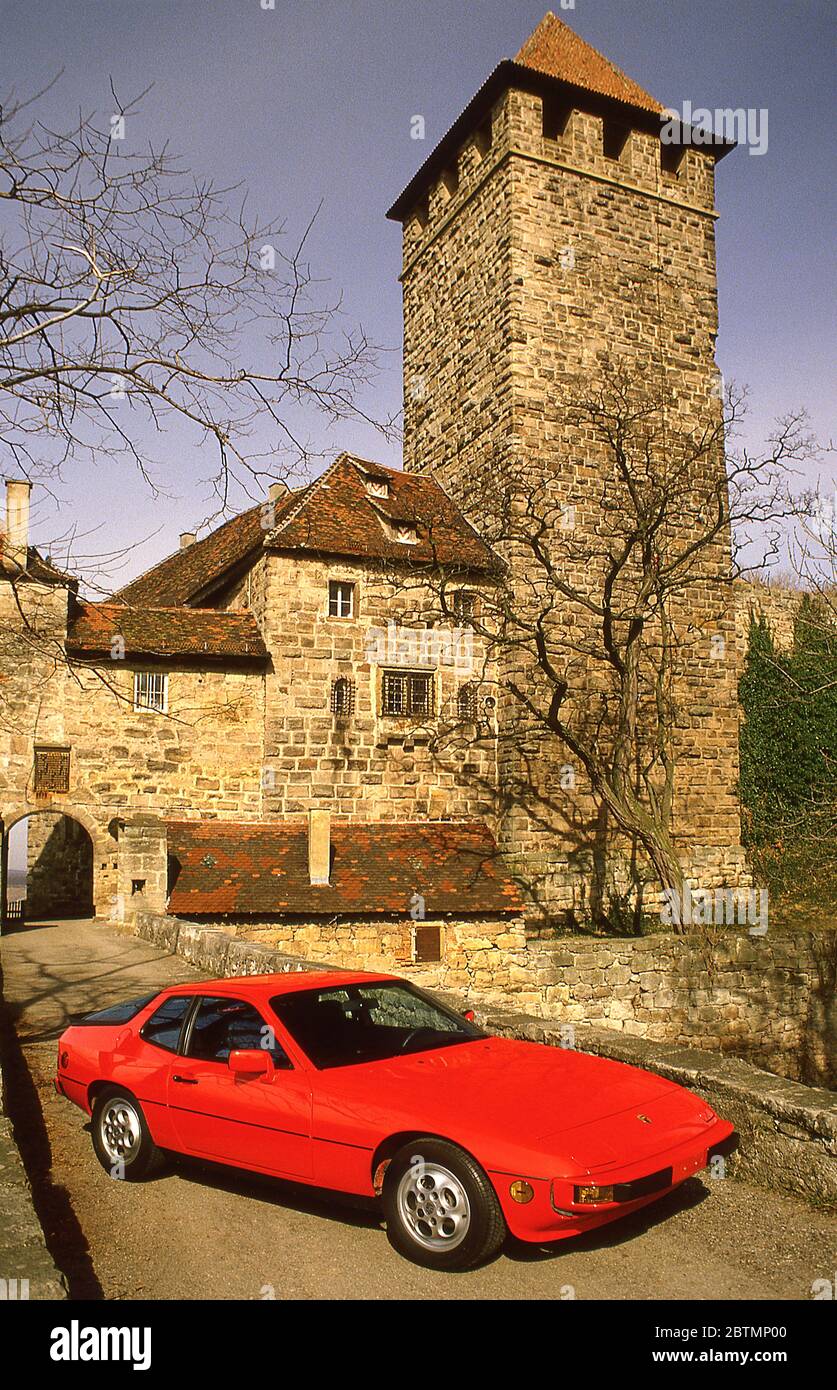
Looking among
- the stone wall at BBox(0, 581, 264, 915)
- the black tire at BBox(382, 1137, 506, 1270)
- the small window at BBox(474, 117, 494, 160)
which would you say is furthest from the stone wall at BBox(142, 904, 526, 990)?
the small window at BBox(474, 117, 494, 160)

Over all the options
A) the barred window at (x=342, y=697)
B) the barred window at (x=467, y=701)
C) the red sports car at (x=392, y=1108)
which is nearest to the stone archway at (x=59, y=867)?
the barred window at (x=342, y=697)

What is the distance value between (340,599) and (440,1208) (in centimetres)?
1723

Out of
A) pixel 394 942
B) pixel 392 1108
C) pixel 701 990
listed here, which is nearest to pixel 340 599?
pixel 394 942

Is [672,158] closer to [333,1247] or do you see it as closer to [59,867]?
[59,867]

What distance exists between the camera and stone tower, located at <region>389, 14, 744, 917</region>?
22.4 metres

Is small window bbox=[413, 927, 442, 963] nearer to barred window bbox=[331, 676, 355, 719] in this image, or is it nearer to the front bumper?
barred window bbox=[331, 676, 355, 719]

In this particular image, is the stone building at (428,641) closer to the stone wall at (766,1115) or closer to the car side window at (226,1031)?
the stone wall at (766,1115)

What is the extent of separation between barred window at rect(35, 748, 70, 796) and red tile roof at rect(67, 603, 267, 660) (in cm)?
195

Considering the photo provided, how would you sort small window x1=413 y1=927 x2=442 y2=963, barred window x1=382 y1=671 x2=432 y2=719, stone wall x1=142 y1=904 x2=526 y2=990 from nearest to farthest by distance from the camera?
1. stone wall x1=142 y1=904 x2=526 y2=990
2. small window x1=413 y1=927 x2=442 y2=963
3. barred window x1=382 y1=671 x2=432 y2=719

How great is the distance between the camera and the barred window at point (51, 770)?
1923cm

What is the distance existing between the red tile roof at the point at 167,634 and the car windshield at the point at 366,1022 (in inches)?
550

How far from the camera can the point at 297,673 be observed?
2062 centimetres
